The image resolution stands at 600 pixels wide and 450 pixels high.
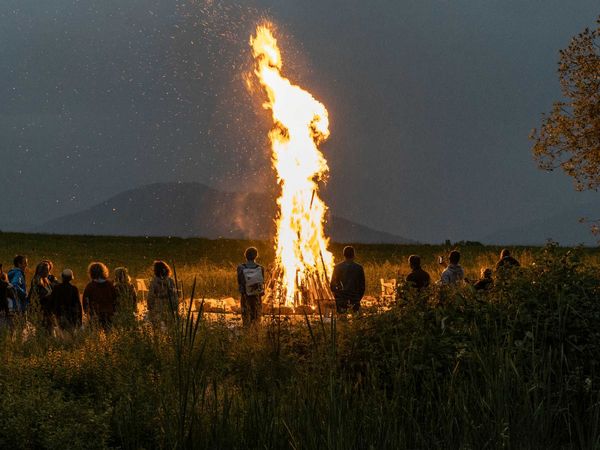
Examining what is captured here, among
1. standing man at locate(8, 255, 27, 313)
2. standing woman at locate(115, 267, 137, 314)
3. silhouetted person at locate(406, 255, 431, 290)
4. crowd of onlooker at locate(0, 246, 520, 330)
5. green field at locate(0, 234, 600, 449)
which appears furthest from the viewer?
standing man at locate(8, 255, 27, 313)

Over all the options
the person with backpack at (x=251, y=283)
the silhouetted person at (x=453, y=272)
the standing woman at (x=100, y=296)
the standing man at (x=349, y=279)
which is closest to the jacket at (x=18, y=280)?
the standing woman at (x=100, y=296)

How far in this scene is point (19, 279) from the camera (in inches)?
643

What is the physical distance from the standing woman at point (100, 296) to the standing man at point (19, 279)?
7.89ft

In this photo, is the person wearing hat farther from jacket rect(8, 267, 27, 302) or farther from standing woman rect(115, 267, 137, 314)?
jacket rect(8, 267, 27, 302)

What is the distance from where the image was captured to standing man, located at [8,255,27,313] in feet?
52.9

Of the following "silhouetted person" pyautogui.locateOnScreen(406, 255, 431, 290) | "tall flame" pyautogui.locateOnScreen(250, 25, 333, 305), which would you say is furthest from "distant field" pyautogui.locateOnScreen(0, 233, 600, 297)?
"silhouetted person" pyautogui.locateOnScreen(406, 255, 431, 290)

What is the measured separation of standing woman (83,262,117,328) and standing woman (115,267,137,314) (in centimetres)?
16

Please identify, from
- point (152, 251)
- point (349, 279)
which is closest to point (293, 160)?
point (349, 279)

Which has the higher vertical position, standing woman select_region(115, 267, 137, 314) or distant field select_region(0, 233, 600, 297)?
distant field select_region(0, 233, 600, 297)

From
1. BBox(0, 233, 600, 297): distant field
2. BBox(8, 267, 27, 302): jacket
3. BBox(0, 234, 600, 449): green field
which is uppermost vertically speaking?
BBox(0, 233, 600, 297): distant field

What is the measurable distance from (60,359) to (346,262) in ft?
20.4

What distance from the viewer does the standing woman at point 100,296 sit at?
1422cm

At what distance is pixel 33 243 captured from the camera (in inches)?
2311

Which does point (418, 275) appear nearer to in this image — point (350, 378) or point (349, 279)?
point (349, 279)
